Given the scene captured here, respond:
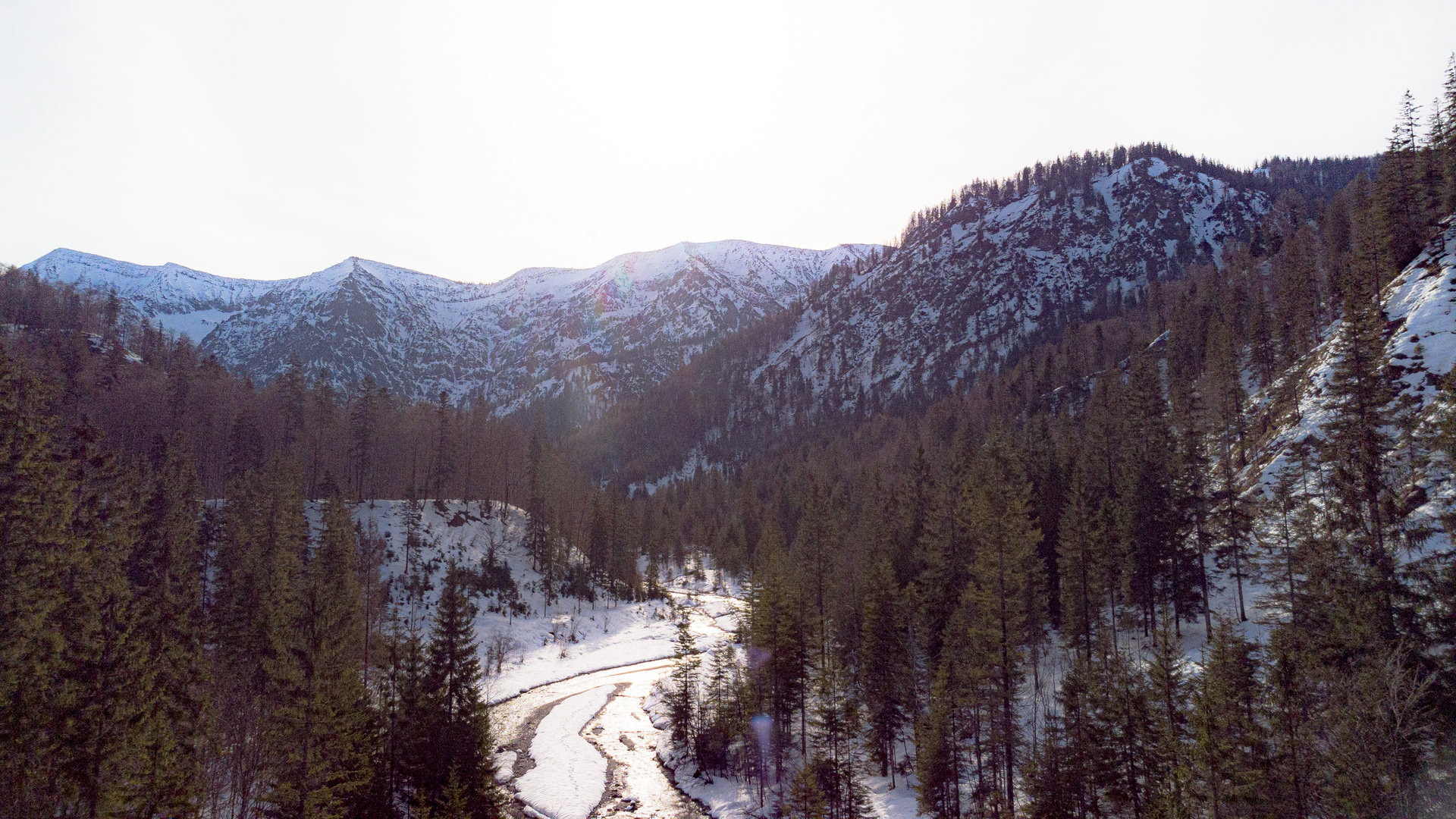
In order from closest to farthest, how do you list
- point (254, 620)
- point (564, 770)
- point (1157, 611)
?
point (564, 770) → point (254, 620) → point (1157, 611)

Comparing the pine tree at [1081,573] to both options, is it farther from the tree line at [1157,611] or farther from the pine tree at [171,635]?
the pine tree at [171,635]

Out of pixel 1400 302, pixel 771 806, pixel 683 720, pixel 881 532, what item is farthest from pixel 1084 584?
pixel 1400 302

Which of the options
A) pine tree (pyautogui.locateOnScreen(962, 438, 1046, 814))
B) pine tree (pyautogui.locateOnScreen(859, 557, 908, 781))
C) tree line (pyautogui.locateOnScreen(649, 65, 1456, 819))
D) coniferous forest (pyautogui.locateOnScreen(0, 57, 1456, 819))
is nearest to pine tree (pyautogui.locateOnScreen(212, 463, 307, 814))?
coniferous forest (pyautogui.locateOnScreen(0, 57, 1456, 819))

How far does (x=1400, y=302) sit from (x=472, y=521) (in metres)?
102

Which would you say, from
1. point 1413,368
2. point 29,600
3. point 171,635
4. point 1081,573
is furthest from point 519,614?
point 1413,368

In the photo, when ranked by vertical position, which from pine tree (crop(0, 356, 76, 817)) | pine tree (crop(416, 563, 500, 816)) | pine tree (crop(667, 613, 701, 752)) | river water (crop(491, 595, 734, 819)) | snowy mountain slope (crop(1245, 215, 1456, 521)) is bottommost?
river water (crop(491, 595, 734, 819))

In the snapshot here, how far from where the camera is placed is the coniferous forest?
25.2 m

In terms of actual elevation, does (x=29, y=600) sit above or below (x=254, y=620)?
above

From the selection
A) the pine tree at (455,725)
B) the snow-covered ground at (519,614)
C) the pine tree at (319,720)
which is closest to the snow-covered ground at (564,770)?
the pine tree at (455,725)

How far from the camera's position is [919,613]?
47.8m

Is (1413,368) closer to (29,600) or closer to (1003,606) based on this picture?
(1003,606)

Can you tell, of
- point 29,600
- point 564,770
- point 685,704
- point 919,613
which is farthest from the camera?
point 919,613

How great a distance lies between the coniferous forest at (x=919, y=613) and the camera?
25219mm

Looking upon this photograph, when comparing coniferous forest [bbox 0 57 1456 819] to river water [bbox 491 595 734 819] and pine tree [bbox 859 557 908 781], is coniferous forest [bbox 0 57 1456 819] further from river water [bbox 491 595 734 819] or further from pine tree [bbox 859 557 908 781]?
river water [bbox 491 595 734 819]
